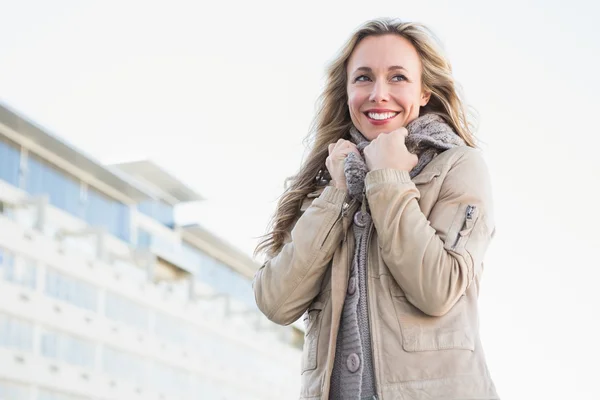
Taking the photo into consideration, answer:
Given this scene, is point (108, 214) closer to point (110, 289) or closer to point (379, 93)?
point (110, 289)

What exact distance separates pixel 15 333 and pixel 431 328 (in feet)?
135

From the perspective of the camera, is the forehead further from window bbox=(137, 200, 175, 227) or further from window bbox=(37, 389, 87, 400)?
window bbox=(137, 200, 175, 227)

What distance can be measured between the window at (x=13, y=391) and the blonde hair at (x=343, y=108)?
39.2 meters

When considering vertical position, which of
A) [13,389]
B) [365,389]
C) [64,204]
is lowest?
[365,389]

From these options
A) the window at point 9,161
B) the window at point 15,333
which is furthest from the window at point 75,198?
the window at point 15,333

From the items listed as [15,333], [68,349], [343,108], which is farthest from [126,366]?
[343,108]

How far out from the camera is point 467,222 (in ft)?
10.3

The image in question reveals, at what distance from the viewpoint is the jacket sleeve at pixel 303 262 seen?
3.27 meters

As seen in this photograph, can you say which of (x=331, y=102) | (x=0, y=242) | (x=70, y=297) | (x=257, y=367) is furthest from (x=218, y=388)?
(x=331, y=102)

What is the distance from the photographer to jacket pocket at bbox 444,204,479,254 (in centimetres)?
310

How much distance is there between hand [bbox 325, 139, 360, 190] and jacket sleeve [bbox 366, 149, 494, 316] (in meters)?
0.19

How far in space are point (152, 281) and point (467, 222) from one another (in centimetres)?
4994

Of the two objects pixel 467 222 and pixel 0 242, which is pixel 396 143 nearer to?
pixel 467 222

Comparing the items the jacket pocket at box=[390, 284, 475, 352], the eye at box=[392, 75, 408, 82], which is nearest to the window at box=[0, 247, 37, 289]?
the eye at box=[392, 75, 408, 82]
